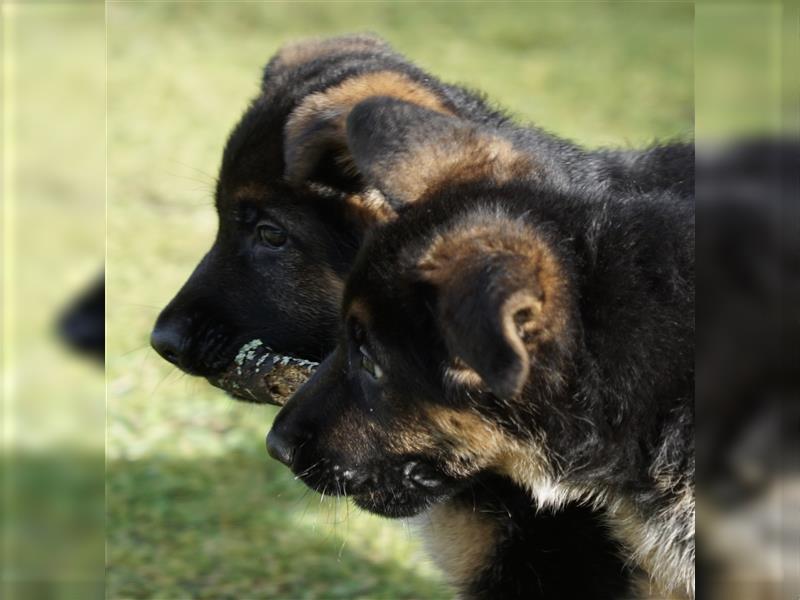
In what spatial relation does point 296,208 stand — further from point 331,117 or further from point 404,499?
point 404,499

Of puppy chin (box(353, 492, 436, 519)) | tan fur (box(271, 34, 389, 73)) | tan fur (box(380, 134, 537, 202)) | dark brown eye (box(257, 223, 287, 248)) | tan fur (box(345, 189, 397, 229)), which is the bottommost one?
puppy chin (box(353, 492, 436, 519))

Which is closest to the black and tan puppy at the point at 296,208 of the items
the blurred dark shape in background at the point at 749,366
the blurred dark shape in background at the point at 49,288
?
the blurred dark shape in background at the point at 749,366

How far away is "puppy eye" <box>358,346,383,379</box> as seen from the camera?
11.0ft

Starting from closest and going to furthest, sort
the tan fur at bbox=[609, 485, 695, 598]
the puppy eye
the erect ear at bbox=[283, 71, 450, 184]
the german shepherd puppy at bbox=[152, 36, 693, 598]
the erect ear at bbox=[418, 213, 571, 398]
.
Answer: the erect ear at bbox=[418, 213, 571, 398] → the tan fur at bbox=[609, 485, 695, 598] → the puppy eye → the erect ear at bbox=[283, 71, 450, 184] → the german shepherd puppy at bbox=[152, 36, 693, 598]

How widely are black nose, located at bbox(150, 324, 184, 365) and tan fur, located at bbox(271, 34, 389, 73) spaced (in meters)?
1.27

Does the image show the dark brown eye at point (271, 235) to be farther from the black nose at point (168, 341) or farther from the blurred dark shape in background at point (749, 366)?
the blurred dark shape in background at point (749, 366)

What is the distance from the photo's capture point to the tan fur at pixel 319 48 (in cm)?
489

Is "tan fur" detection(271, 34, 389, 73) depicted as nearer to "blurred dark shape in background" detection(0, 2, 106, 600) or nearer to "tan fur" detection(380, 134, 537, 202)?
"tan fur" detection(380, 134, 537, 202)

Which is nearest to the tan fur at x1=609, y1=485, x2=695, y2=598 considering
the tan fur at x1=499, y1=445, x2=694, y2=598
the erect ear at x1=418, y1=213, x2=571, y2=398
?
→ the tan fur at x1=499, y1=445, x2=694, y2=598

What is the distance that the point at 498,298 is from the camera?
109 inches

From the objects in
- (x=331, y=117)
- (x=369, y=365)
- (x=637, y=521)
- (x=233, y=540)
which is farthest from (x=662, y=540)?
(x=233, y=540)

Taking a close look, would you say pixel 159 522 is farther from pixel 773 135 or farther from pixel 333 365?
pixel 773 135

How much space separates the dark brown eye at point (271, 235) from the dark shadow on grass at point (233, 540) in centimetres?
106

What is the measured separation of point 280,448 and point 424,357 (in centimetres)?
61
